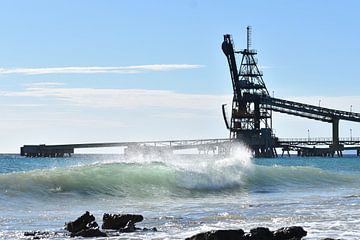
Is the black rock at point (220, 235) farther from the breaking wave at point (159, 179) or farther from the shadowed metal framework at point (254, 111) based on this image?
the shadowed metal framework at point (254, 111)

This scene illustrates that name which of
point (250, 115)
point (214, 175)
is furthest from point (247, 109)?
point (214, 175)

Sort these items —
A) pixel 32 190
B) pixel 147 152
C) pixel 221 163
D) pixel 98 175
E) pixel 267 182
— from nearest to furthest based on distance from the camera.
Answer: pixel 32 190 → pixel 98 175 → pixel 267 182 → pixel 221 163 → pixel 147 152

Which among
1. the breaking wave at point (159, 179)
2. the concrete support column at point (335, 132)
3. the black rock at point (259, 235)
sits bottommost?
the black rock at point (259, 235)

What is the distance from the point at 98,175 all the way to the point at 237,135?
76.6 metres

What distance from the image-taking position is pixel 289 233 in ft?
58.1

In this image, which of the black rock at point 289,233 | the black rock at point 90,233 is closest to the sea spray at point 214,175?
the black rock at point 90,233

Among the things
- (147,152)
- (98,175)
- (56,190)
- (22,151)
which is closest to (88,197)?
(56,190)

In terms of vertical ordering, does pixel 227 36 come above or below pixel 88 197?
above

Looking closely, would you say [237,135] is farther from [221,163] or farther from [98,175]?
[98,175]

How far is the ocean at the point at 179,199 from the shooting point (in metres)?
22.1

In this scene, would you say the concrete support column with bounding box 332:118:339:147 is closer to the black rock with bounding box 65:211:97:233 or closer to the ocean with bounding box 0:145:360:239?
the ocean with bounding box 0:145:360:239

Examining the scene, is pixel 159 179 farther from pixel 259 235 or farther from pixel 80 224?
pixel 259 235

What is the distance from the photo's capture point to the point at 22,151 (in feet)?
459

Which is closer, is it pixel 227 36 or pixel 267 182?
pixel 267 182
